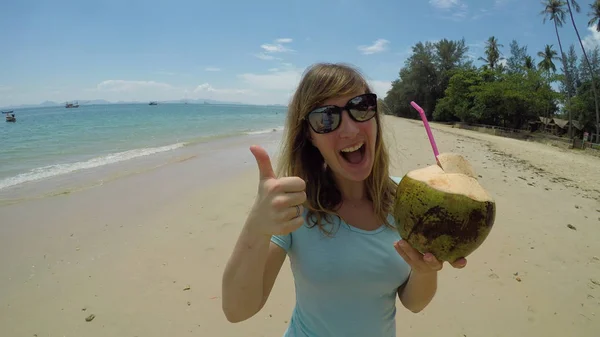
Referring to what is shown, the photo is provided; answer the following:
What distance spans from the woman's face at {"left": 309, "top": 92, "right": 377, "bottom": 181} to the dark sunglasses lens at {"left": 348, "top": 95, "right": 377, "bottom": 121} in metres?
0.02

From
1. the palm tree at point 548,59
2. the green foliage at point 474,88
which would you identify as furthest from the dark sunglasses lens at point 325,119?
the palm tree at point 548,59

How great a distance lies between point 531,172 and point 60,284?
11.6m

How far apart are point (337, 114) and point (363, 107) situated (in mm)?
136

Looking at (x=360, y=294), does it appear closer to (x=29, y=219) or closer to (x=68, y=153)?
(x=29, y=219)

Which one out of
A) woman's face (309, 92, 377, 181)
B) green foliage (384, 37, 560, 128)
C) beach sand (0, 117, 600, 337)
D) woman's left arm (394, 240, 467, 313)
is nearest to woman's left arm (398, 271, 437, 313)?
woman's left arm (394, 240, 467, 313)

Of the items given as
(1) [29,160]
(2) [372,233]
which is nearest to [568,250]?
(2) [372,233]

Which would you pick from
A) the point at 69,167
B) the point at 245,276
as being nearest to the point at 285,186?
the point at 245,276

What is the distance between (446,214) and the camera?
1.10m

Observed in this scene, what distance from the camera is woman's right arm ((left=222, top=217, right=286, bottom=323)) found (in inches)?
42.9

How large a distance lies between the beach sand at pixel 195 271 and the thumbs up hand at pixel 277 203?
1.25m

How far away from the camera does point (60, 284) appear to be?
3.93 m

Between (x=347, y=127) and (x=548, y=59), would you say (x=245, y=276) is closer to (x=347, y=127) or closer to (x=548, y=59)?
(x=347, y=127)

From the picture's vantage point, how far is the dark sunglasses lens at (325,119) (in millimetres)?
1428

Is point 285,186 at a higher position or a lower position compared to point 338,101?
lower
